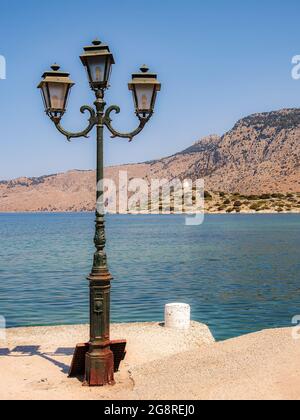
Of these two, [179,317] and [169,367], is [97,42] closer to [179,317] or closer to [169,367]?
[169,367]

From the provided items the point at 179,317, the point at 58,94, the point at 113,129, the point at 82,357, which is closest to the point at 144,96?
the point at 113,129

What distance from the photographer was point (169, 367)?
10617 mm

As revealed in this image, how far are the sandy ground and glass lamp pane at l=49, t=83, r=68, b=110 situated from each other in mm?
4676

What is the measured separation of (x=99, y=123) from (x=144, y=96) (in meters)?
0.91

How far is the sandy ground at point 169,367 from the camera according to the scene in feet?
30.1

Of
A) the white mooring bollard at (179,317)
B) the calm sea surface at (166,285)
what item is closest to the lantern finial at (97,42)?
the white mooring bollard at (179,317)

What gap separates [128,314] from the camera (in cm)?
2083

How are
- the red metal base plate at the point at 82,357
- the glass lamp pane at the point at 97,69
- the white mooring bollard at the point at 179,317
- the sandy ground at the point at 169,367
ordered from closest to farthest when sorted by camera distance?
the sandy ground at the point at 169,367, the glass lamp pane at the point at 97,69, the red metal base plate at the point at 82,357, the white mooring bollard at the point at 179,317

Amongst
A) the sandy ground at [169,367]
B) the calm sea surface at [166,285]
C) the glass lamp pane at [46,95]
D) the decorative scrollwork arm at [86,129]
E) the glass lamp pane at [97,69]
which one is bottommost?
the calm sea surface at [166,285]

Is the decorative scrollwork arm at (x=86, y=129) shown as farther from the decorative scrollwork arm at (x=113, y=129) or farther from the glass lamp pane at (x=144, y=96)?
the glass lamp pane at (x=144, y=96)

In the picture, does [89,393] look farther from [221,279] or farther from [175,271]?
[175,271]

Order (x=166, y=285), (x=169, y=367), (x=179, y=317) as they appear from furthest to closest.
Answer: (x=166, y=285) < (x=179, y=317) < (x=169, y=367)

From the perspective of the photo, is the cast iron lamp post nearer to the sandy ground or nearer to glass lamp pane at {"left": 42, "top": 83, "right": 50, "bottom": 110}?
glass lamp pane at {"left": 42, "top": 83, "right": 50, "bottom": 110}

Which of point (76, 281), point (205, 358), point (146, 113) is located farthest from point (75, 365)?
point (76, 281)
